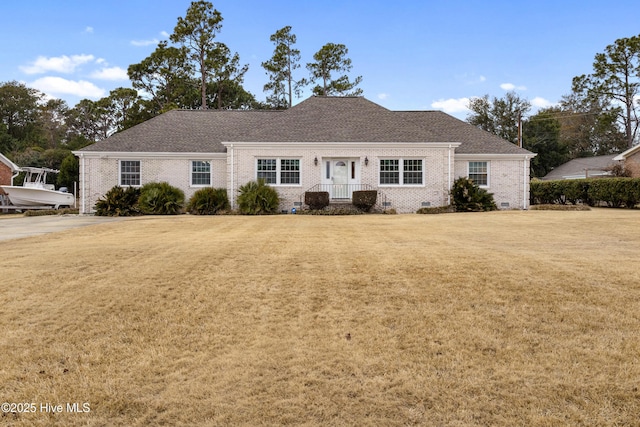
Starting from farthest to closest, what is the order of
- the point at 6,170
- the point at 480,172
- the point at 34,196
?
the point at 6,170 → the point at 34,196 → the point at 480,172

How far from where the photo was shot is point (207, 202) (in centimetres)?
2028

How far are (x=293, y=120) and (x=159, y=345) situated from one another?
1969 centimetres

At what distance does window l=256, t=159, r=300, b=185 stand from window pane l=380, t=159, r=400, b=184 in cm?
436

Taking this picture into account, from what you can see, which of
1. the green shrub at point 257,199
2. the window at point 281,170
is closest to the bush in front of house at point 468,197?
the window at point 281,170

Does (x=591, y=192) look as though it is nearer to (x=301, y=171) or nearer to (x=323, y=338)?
(x=301, y=171)

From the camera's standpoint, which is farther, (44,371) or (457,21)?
(457,21)

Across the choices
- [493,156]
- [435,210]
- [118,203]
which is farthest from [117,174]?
[493,156]

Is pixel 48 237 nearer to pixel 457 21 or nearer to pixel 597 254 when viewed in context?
pixel 597 254

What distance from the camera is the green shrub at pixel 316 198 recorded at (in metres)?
20.1

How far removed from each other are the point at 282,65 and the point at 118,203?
27.7 meters

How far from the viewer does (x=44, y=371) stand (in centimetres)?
345

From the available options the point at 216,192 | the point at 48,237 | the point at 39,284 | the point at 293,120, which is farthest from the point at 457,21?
the point at 39,284

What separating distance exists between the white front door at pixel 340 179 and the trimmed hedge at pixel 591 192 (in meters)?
14.5

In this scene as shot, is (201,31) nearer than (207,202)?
No
